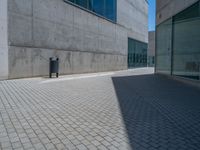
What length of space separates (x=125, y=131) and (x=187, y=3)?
414 inches

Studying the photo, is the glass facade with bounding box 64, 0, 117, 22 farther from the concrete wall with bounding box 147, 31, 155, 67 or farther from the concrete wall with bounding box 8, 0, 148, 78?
the concrete wall with bounding box 147, 31, 155, 67

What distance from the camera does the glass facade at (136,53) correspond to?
29219 mm

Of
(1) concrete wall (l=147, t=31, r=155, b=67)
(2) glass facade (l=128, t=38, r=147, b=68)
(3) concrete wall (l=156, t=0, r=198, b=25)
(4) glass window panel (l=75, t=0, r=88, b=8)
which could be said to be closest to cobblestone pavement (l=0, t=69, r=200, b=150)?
(3) concrete wall (l=156, t=0, r=198, b=25)

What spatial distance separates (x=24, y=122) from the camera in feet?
14.0

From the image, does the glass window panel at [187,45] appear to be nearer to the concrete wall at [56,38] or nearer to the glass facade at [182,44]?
the glass facade at [182,44]

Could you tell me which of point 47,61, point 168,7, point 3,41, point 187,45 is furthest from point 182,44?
point 3,41

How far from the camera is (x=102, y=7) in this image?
21.2 m

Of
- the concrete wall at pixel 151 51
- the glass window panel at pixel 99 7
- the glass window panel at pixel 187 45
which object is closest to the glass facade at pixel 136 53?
the glass window panel at pixel 99 7

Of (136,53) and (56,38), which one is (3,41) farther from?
(136,53)

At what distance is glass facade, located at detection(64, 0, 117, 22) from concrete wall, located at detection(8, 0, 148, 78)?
2.65ft

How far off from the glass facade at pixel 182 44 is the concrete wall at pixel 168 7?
1.06 ft

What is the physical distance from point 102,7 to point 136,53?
1275 centimetres

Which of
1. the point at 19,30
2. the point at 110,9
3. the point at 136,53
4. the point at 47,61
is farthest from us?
the point at 136,53

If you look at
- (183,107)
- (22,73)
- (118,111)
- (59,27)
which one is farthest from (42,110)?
(59,27)
